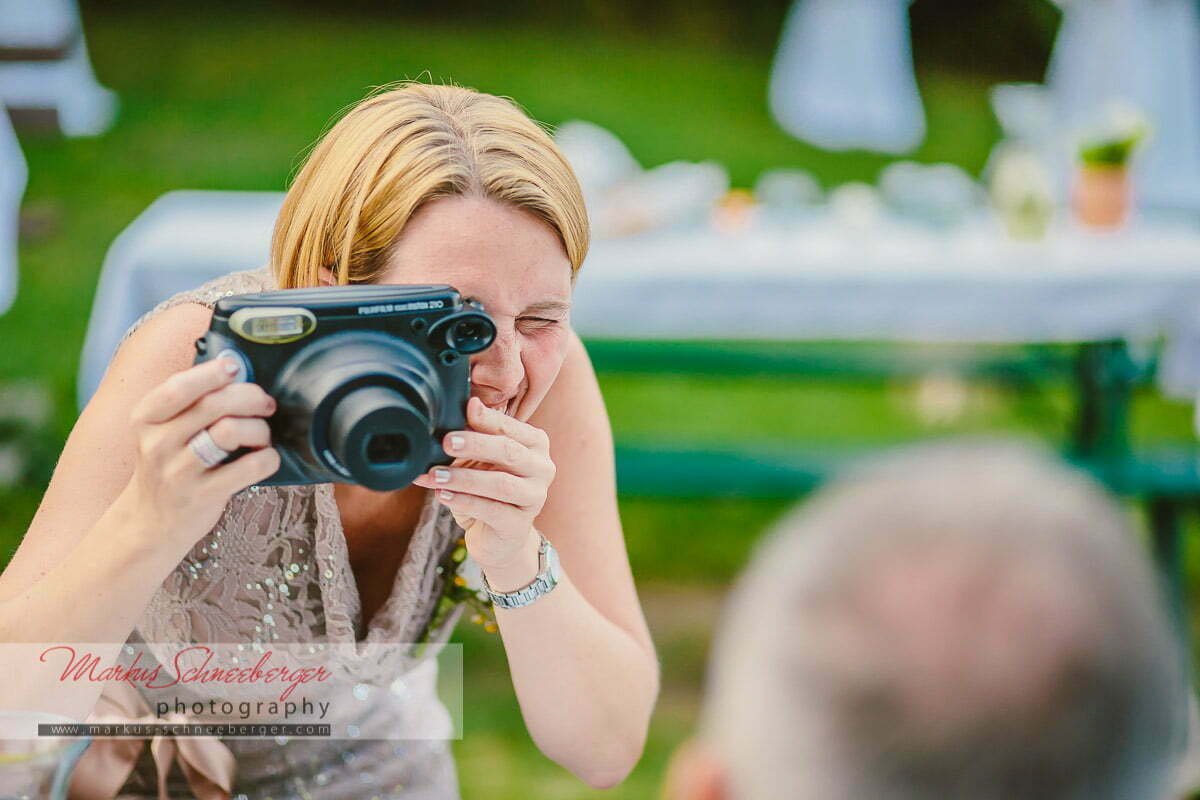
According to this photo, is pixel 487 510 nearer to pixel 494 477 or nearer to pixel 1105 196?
pixel 494 477

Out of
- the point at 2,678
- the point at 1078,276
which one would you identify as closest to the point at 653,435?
the point at 1078,276

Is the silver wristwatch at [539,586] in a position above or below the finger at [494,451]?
below

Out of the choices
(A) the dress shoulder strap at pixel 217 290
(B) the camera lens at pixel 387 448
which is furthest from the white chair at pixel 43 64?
(B) the camera lens at pixel 387 448

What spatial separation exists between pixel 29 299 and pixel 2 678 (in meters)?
4.25

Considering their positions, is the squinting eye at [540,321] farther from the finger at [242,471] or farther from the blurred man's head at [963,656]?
the blurred man's head at [963,656]

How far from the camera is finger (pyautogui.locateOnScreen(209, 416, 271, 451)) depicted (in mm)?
876

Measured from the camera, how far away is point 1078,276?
8.96ft

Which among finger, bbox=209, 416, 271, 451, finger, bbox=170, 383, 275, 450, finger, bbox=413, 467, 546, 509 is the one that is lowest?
finger, bbox=413, 467, 546, 509

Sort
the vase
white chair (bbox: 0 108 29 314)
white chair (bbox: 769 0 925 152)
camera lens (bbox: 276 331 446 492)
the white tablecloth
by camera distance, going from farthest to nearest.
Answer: white chair (bbox: 769 0 925 152)
white chair (bbox: 0 108 29 314)
the vase
the white tablecloth
camera lens (bbox: 276 331 446 492)

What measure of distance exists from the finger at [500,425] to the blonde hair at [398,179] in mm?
184

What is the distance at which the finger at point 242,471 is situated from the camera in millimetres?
886

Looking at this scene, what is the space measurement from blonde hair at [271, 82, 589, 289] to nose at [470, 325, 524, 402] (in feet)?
0.34

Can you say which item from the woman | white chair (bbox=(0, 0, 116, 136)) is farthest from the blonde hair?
white chair (bbox=(0, 0, 116, 136))

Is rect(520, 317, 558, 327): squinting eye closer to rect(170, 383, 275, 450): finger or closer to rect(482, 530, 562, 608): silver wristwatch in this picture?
rect(482, 530, 562, 608): silver wristwatch
